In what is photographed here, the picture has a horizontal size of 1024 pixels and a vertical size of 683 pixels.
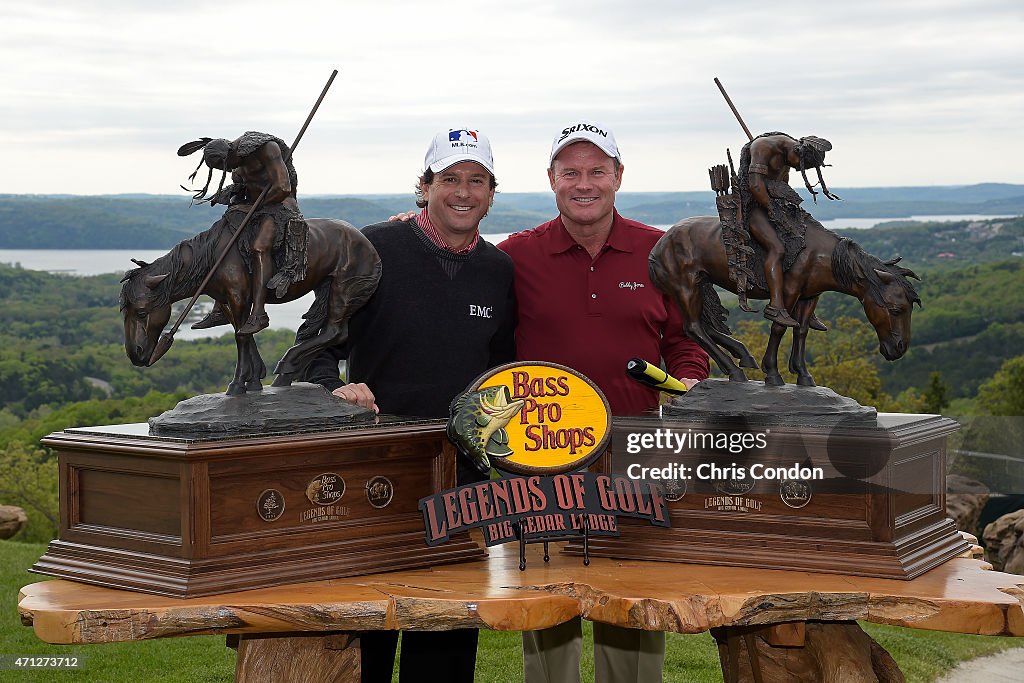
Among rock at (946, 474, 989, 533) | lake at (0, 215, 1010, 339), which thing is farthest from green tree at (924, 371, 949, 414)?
rock at (946, 474, 989, 533)

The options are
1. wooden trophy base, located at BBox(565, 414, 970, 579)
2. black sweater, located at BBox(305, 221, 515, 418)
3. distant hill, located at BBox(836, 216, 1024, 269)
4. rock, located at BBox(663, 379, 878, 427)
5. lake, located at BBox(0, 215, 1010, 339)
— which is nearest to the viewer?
wooden trophy base, located at BBox(565, 414, 970, 579)

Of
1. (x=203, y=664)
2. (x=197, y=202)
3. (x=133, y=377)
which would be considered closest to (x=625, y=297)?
(x=197, y=202)

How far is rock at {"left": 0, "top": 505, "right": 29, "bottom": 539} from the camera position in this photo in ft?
38.6

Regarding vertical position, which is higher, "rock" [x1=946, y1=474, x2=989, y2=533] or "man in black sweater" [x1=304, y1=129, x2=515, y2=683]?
"man in black sweater" [x1=304, y1=129, x2=515, y2=683]

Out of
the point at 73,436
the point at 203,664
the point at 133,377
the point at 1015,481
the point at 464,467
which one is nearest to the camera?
the point at 73,436

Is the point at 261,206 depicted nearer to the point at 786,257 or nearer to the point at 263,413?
the point at 263,413

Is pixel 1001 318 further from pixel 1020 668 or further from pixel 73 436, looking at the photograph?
pixel 73 436

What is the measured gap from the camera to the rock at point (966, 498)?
1103 cm

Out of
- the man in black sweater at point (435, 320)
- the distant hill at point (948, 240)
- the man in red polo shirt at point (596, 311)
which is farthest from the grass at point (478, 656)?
the distant hill at point (948, 240)

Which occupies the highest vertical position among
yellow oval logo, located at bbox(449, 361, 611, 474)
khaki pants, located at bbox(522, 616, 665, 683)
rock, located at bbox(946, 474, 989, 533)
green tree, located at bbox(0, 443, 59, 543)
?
yellow oval logo, located at bbox(449, 361, 611, 474)

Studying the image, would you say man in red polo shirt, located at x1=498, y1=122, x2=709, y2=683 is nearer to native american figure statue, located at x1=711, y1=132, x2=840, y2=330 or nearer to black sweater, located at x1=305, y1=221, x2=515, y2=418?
black sweater, located at x1=305, y1=221, x2=515, y2=418

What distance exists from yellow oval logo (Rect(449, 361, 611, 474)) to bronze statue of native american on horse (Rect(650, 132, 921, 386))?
0.64 m

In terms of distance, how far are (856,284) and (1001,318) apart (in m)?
14.4

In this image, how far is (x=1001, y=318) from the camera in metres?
16.8
